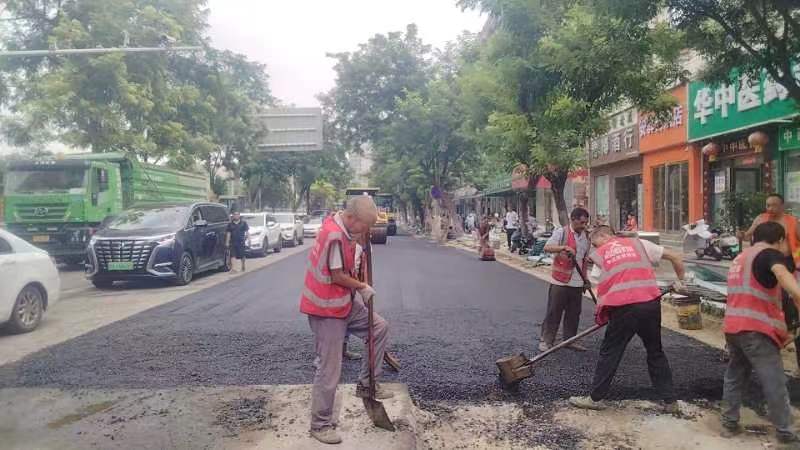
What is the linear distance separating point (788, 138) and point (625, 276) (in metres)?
12.1

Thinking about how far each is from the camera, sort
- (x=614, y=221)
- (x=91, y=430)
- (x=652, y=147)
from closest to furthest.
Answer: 1. (x=91, y=430)
2. (x=652, y=147)
3. (x=614, y=221)

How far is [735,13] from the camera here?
25.9 ft

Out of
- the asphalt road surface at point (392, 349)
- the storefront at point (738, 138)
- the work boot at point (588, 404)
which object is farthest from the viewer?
the storefront at point (738, 138)

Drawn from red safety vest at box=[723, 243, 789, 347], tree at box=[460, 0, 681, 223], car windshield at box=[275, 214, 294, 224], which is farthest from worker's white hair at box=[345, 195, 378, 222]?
car windshield at box=[275, 214, 294, 224]

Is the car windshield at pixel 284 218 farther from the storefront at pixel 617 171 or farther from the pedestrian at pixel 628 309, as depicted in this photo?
the pedestrian at pixel 628 309

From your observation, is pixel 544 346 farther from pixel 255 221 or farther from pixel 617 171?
pixel 617 171

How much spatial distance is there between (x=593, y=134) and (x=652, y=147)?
23.7ft

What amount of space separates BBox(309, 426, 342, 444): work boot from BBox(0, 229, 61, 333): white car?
5087 millimetres

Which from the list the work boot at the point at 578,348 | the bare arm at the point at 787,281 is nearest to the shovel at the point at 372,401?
the bare arm at the point at 787,281

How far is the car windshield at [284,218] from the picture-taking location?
2637cm

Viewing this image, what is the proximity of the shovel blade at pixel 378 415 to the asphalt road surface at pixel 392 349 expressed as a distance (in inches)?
26.5

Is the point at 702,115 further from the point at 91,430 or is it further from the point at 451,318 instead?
the point at 91,430

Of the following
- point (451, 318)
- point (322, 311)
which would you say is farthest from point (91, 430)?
point (451, 318)

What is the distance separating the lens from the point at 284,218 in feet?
87.8
